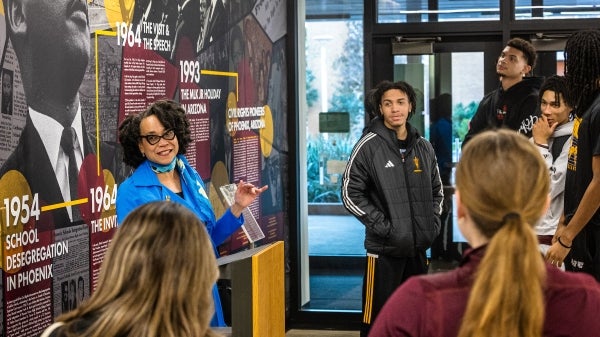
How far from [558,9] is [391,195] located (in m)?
2.46

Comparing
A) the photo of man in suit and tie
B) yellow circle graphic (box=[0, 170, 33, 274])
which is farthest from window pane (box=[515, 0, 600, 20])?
yellow circle graphic (box=[0, 170, 33, 274])


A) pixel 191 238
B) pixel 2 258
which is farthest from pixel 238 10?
pixel 191 238

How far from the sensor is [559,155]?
5035 millimetres

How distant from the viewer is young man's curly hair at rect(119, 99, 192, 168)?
4.04 metres

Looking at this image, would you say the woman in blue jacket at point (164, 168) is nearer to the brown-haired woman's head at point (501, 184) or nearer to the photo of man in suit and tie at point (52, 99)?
the photo of man in suit and tie at point (52, 99)

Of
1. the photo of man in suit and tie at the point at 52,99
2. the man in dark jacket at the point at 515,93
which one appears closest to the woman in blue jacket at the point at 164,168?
the photo of man in suit and tie at the point at 52,99

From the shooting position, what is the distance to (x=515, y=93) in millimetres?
6402

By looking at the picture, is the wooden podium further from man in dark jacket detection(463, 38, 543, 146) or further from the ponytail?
man in dark jacket detection(463, 38, 543, 146)

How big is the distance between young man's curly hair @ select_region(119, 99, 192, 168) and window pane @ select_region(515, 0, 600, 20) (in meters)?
3.77

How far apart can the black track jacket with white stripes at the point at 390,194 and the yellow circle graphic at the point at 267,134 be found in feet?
3.86

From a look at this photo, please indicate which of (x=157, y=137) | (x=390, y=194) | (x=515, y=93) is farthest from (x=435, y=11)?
(x=157, y=137)

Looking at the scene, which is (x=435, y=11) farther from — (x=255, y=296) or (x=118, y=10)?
(x=255, y=296)

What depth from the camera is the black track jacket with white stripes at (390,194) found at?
5496mm

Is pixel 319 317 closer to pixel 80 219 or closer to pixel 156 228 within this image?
pixel 80 219
